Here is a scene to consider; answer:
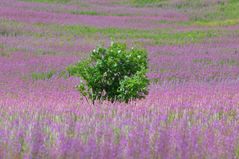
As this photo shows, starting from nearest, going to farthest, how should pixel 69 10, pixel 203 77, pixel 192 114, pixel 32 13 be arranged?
pixel 192 114
pixel 203 77
pixel 32 13
pixel 69 10

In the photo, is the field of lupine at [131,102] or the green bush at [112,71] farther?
the green bush at [112,71]

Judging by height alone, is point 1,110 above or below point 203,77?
above

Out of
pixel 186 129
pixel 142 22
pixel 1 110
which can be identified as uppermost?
pixel 186 129

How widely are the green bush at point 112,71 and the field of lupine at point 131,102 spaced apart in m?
0.30

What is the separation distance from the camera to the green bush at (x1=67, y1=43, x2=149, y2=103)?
8648 millimetres

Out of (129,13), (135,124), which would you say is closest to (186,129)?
(135,124)

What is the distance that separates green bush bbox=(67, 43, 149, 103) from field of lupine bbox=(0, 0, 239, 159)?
0.30 metres

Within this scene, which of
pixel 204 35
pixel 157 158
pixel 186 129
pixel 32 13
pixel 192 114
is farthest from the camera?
pixel 32 13

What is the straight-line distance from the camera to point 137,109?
250 inches

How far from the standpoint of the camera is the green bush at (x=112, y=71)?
8.65m

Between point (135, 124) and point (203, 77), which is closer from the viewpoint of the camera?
point (135, 124)

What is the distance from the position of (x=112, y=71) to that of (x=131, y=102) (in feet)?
4.29

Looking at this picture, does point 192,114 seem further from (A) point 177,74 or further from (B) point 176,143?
(A) point 177,74

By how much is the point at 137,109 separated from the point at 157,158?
219 centimetres
